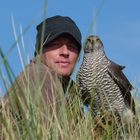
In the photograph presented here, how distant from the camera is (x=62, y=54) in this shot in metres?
4.73

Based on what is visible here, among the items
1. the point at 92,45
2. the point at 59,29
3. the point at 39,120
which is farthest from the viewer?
the point at 92,45

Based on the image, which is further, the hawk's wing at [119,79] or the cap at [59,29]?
the hawk's wing at [119,79]

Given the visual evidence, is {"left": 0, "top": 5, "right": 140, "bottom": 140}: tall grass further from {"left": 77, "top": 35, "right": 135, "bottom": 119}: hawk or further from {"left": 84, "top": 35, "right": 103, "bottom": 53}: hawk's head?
{"left": 84, "top": 35, "right": 103, "bottom": 53}: hawk's head

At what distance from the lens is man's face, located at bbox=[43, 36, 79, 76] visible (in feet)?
15.3

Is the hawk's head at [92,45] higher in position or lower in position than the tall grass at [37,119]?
lower

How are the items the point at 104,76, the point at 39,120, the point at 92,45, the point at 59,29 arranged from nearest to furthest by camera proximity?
the point at 39,120
the point at 59,29
the point at 104,76
the point at 92,45

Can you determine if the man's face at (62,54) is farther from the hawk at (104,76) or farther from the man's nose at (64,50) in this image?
the hawk at (104,76)

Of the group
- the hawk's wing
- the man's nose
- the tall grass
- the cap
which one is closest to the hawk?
the hawk's wing

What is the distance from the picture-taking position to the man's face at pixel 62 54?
4.67m

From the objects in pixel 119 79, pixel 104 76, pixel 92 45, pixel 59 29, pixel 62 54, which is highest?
pixel 59 29

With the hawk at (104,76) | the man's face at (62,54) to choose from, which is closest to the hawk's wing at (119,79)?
the hawk at (104,76)

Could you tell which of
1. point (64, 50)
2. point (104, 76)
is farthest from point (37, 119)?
point (104, 76)

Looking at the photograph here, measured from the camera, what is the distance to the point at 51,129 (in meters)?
2.72

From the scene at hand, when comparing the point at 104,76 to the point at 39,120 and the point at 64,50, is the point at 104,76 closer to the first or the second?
the point at 64,50
